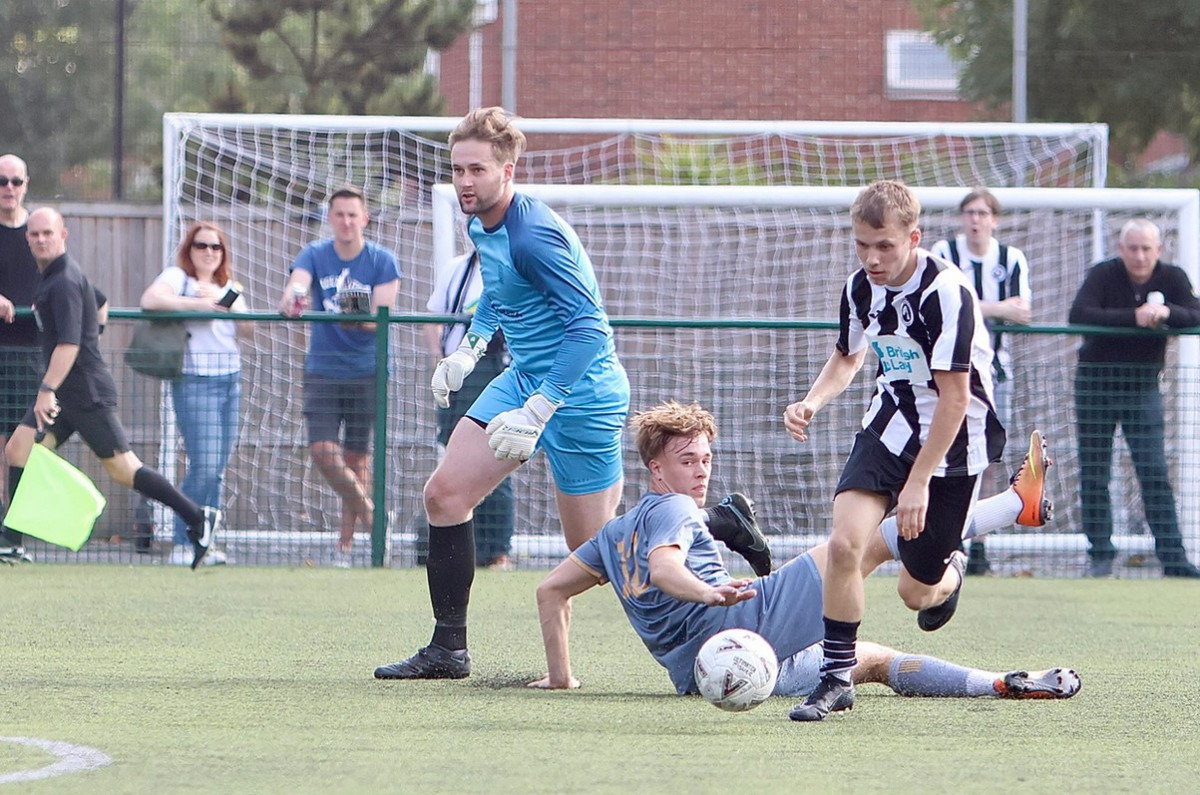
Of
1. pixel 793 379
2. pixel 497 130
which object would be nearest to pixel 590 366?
pixel 497 130

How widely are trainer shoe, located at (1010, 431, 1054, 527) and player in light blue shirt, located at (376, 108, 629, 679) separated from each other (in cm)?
176

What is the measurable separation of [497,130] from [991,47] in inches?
316

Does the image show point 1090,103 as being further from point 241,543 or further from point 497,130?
point 497,130

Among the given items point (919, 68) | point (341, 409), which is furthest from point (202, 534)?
point (919, 68)

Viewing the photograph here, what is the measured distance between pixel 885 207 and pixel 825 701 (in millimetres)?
1433

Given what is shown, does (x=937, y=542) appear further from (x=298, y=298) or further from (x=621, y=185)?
(x=621, y=185)

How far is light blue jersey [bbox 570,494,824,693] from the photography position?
17.8 ft

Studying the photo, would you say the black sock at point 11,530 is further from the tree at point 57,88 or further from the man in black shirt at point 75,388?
the tree at point 57,88

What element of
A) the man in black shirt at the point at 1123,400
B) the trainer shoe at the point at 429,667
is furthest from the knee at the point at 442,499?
the man in black shirt at the point at 1123,400

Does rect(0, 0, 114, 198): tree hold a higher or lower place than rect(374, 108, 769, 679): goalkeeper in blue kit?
higher

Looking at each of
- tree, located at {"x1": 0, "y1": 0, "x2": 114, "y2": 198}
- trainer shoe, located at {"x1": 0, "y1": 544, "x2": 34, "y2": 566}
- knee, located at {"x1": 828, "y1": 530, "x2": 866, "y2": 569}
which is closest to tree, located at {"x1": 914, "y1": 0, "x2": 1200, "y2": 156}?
tree, located at {"x1": 0, "y1": 0, "x2": 114, "y2": 198}

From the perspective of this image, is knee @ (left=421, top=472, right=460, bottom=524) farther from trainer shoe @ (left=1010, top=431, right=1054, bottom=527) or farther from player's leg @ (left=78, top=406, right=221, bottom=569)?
player's leg @ (left=78, top=406, right=221, bottom=569)

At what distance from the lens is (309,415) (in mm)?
10617

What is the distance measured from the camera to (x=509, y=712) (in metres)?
5.14
